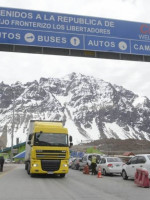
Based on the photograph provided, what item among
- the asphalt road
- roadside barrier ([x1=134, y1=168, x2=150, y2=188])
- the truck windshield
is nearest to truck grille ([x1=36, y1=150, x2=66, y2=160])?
the truck windshield

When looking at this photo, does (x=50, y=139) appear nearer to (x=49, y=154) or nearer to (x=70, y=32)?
(x=49, y=154)

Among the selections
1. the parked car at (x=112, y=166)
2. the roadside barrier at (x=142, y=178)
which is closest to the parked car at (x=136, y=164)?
the roadside barrier at (x=142, y=178)

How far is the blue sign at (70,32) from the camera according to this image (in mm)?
16734

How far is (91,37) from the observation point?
17453 millimetres

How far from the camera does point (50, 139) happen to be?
1802cm

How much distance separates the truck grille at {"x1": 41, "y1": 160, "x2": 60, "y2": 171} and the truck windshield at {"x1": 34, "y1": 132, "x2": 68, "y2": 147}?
0.95 metres

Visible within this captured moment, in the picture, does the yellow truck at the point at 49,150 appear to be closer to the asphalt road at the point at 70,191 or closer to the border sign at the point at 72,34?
the asphalt road at the point at 70,191

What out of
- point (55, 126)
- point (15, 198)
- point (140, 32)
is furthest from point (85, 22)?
point (15, 198)

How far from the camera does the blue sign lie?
54.9ft

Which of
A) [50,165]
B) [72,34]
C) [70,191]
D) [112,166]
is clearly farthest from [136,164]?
[72,34]

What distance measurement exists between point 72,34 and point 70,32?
0.50 feet

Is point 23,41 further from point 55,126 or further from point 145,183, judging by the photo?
point 145,183

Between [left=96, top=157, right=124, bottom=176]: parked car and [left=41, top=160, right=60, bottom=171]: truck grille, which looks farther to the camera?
[left=96, top=157, right=124, bottom=176]: parked car

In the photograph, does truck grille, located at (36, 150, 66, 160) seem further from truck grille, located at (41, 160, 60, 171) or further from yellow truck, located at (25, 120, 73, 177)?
truck grille, located at (41, 160, 60, 171)
